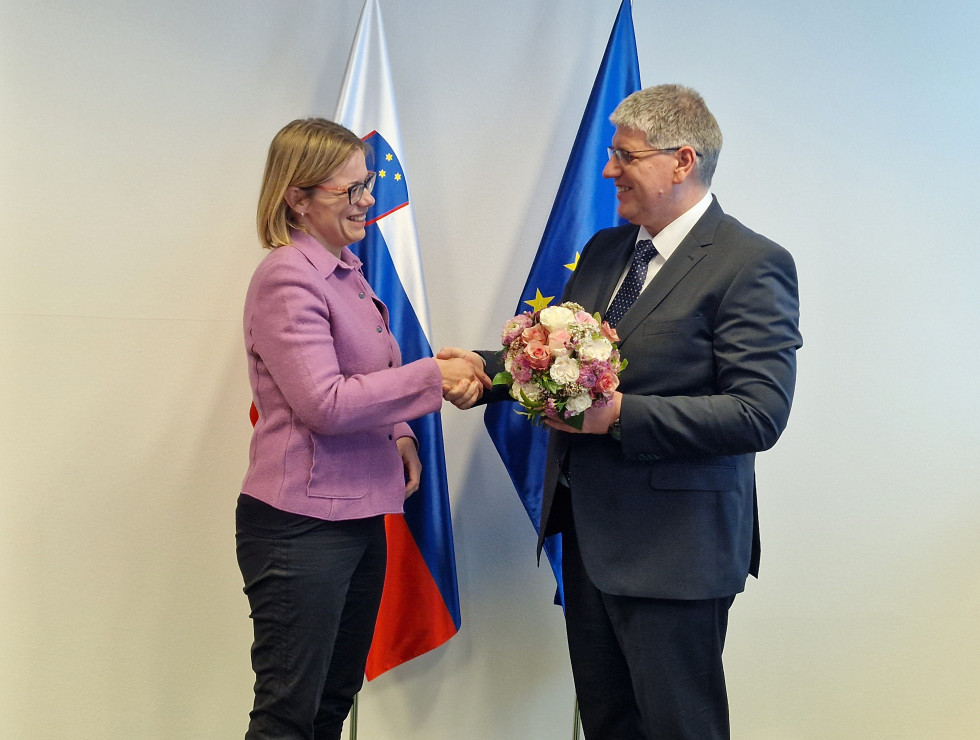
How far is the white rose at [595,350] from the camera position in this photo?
164 cm

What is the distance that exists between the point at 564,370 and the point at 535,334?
0.13m

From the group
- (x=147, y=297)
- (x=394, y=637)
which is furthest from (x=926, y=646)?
(x=147, y=297)

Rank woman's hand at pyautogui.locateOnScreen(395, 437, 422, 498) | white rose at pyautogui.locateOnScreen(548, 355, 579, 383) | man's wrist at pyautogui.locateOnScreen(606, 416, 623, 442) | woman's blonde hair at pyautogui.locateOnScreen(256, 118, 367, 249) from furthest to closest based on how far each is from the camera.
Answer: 1. woman's hand at pyautogui.locateOnScreen(395, 437, 422, 498)
2. woman's blonde hair at pyautogui.locateOnScreen(256, 118, 367, 249)
3. man's wrist at pyautogui.locateOnScreen(606, 416, 623, 442)
4. white rose at pyautogui.locateOnScreen(548, 355, 579, 383)

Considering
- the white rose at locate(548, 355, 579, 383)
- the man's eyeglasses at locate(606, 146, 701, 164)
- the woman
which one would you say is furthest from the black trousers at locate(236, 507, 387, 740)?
the man's eyeglasses at locate(606, 146, 701, 164)

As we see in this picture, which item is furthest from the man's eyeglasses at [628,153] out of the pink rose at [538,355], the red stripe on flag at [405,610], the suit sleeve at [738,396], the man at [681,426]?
the red stripe on flag at [405,610]

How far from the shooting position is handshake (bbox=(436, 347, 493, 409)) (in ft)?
6.45

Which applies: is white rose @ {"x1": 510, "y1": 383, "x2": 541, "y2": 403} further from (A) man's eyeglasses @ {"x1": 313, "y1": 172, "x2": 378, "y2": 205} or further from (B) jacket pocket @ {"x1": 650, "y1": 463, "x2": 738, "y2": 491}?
(A) man's eyeglasses @ {"x1": 313, "y1": 172, "x2": 378, "y2": 205}

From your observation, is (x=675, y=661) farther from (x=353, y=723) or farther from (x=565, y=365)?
(x=353, y=723)

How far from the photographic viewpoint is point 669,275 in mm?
1837

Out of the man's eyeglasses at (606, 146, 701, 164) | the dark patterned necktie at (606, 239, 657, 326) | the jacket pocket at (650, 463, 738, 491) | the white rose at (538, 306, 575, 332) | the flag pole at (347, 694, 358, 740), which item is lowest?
→ the flag pole at (347, 694, 358, 740)

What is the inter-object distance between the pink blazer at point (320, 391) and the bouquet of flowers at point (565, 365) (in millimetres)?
257

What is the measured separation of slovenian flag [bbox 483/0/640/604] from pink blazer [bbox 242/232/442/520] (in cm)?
67

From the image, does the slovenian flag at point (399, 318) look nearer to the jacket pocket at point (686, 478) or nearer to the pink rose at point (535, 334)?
the pink rose at point (535, 334)

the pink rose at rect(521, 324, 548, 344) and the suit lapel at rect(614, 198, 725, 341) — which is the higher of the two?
the suit lapel at rect(614, 198, 725, 341)
